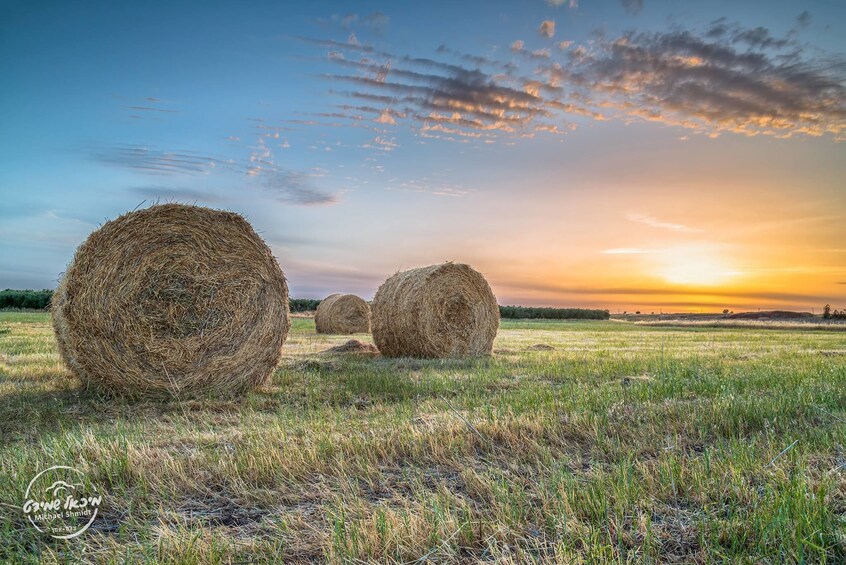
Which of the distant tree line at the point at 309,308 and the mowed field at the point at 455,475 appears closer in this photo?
the mowed field at the point at 455,475

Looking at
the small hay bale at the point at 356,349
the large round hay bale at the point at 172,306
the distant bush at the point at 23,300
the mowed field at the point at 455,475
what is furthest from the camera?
the distant bush at the point at 23,300

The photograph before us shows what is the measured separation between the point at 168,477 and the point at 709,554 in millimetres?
3203

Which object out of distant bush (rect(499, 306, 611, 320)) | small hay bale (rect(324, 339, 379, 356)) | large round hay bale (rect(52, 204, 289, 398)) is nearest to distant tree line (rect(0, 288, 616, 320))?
distant bush (rect(499, 306, 611, 320))

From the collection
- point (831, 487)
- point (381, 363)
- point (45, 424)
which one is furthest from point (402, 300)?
point (831, 487)

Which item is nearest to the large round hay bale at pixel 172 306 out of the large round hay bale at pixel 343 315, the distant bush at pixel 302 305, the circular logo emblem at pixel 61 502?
the circular logo emblem at pixel 61 502

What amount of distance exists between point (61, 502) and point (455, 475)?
2.42 meters

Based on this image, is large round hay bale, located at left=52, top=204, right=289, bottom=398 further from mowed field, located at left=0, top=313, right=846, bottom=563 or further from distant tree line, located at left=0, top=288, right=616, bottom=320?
distant tree line, located at left=0, top=288, right=616, bottom=320

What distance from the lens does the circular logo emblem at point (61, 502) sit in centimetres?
312

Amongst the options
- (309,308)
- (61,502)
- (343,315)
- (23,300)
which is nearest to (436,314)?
(61,502)

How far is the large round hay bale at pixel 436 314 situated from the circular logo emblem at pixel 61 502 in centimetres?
973

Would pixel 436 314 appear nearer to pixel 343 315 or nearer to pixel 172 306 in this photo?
pixel 172 306

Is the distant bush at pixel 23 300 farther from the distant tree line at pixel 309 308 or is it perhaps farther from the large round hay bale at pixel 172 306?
the large round hay bale at pixel 172 306

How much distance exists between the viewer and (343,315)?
78.0 ft

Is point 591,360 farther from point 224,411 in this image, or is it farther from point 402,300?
point 224,411
